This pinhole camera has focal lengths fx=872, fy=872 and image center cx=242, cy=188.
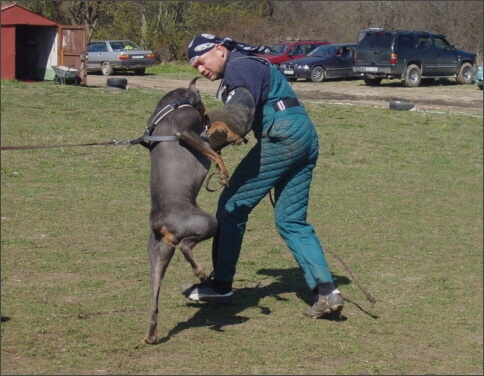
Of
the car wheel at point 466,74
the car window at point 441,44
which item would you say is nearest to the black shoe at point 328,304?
the car window at point 441,44

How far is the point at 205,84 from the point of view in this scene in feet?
92.0

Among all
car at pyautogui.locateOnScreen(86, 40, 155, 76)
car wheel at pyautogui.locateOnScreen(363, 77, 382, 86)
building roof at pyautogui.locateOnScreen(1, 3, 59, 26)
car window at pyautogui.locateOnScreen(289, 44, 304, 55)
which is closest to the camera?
building roof at pyautogui.locateOnScreen(1, 3, 59, 26)

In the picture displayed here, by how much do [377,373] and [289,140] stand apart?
1.68 m

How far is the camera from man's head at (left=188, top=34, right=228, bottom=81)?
5.74 meters

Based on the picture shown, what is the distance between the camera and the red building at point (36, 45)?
78.9ft

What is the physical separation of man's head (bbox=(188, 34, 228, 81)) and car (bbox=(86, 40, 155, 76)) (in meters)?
27.5

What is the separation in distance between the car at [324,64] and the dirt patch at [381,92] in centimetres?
38

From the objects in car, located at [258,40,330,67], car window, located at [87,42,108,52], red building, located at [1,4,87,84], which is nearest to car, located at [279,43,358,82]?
car, located at [258,40,330,67]

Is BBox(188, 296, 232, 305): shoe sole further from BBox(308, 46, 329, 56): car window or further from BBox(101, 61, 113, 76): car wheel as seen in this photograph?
BBox(101, 61, 113, 76): car wheel

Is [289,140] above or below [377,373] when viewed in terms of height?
above

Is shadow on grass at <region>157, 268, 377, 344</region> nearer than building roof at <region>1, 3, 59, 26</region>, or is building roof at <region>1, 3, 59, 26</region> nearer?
shadow on grass at <region>157, 268, 377, 344</region>

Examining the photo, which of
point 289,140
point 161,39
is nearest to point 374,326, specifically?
point 289,140

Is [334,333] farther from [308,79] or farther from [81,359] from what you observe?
[308,79]

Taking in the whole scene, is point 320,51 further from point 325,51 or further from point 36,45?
point 36,45
